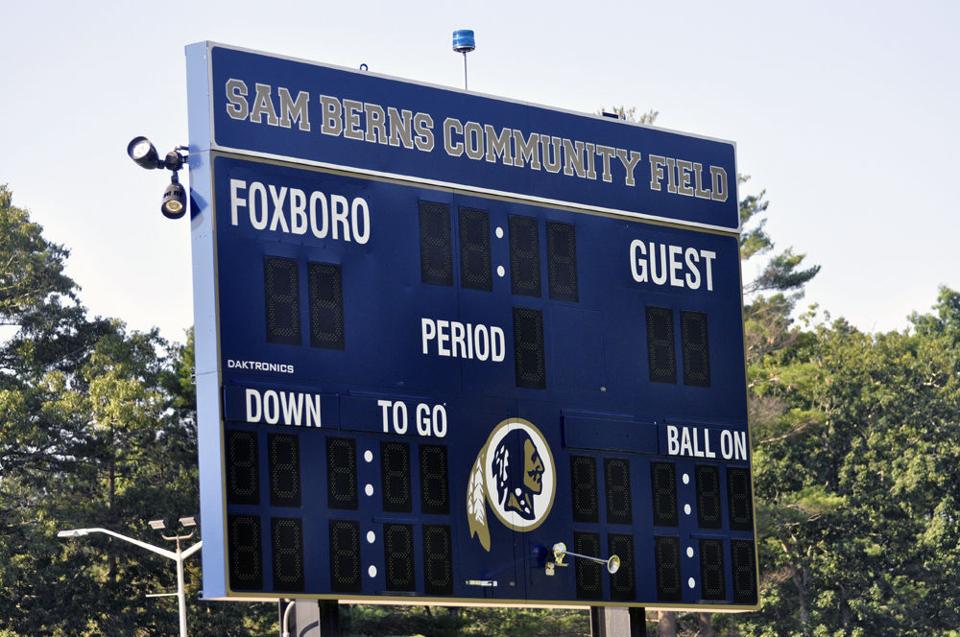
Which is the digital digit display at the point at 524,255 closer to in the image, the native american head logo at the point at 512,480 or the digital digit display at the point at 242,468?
the native american head logo at the point at 512,480

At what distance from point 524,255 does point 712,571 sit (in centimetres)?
358

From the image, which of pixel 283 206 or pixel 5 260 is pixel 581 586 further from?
pixel 5 260

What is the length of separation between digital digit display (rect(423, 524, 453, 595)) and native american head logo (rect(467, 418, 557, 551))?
336 millimetres

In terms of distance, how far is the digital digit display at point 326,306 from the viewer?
15.7 meters

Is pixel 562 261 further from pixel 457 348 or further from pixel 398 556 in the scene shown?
pixel 398 556

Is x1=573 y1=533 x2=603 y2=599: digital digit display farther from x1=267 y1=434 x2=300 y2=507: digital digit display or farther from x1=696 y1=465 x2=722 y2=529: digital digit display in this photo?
x1=267 y1=434 x2=300 y2=507: digital digit display

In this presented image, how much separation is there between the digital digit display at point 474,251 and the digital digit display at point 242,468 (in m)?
2.70

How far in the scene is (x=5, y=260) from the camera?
43.7 m

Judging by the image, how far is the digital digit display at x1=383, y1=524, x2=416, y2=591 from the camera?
618 inches

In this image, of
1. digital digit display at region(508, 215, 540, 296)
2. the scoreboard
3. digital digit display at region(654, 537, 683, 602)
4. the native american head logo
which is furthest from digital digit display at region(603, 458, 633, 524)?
digital digit display at region(508, 215, 540, 296)

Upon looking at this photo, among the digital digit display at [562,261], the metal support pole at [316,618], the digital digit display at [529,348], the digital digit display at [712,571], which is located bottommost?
the metal support pole at [316,618]

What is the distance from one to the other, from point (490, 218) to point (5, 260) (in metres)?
28.9

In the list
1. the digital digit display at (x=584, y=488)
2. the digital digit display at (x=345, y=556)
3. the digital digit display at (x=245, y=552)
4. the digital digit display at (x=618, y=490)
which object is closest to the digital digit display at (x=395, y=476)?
the digital digit display at (x=345, y=556)

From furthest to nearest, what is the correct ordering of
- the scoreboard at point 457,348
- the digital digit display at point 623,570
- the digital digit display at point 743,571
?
the digital digit display at point 743,571 < the digital digit display at point 623,570 < the scoreboard at point 457,348
